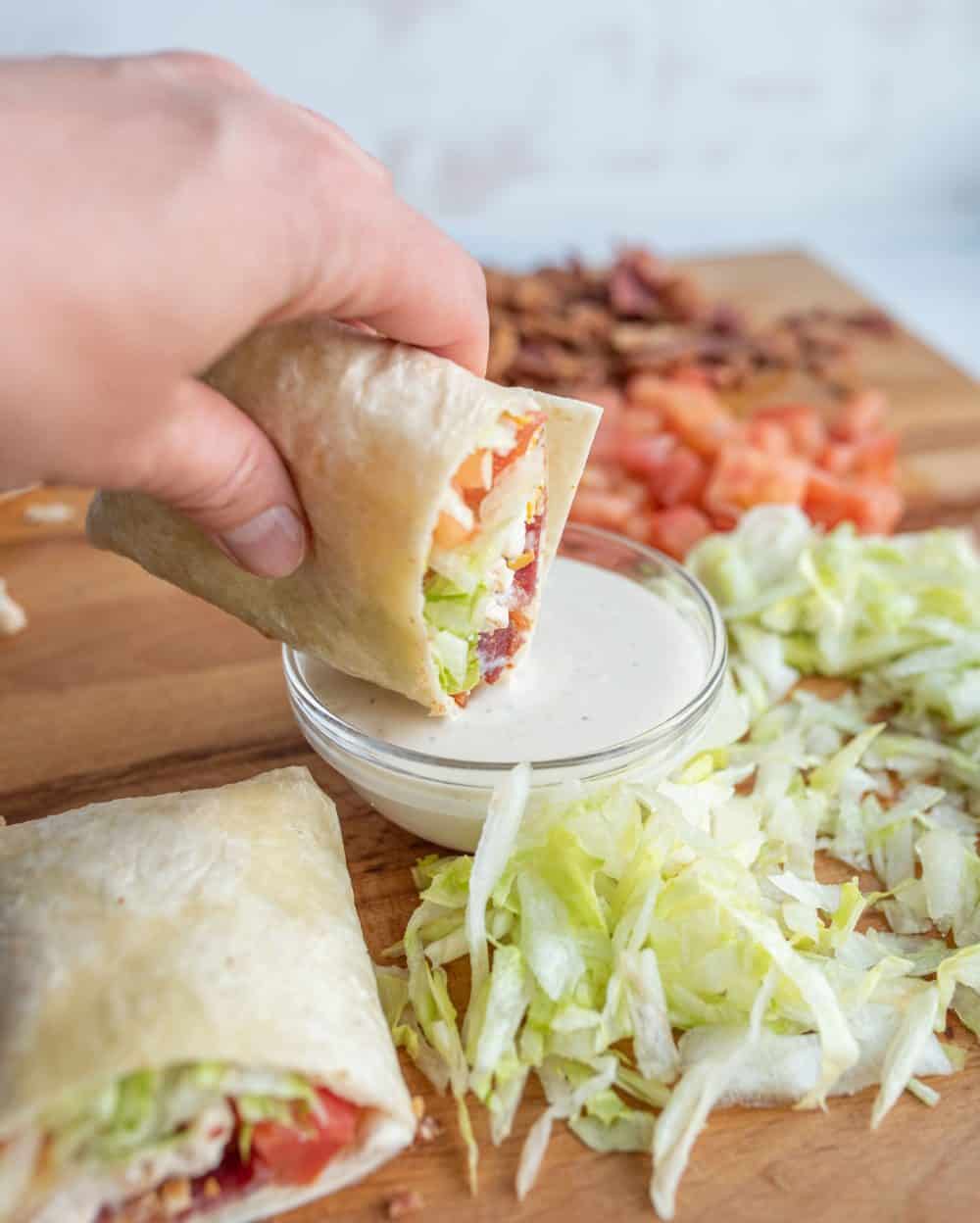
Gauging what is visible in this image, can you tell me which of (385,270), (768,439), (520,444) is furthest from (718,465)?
(385,270)

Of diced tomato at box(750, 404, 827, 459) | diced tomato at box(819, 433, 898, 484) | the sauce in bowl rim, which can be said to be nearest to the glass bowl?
the sauce in bowl rim

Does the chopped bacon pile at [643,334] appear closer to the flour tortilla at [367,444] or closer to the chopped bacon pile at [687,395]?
the chopped bacon pile at [687,395]

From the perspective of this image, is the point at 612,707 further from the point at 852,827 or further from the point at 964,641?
the point at 964,641

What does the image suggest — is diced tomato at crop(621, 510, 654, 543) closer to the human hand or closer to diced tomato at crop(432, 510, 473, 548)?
diced tomato at crop(432, 510, 473, 548)

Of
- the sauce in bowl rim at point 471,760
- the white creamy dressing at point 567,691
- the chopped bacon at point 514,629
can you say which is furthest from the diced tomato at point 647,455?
the chopped bacon at point 514,629

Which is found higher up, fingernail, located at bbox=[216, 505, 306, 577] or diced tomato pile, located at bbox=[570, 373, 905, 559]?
fingernail, located at bbox=[216, 505, 306, 577]

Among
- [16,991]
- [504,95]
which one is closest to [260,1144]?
[16,991]
